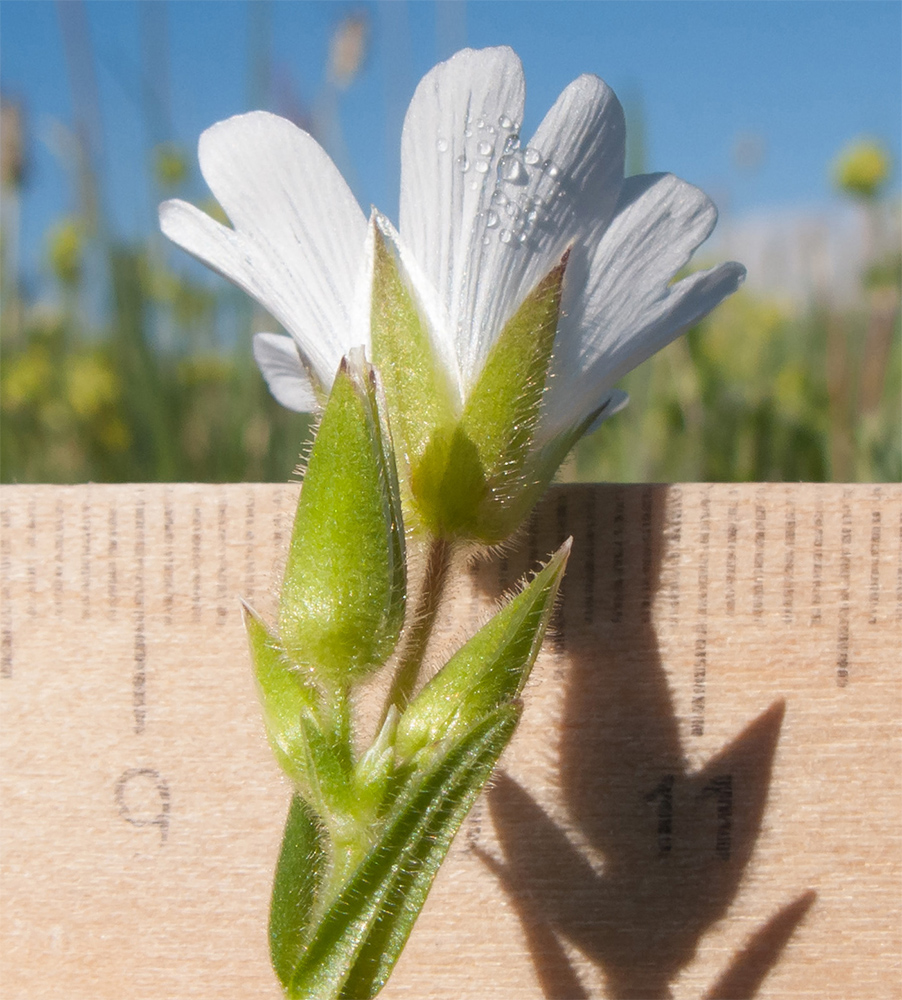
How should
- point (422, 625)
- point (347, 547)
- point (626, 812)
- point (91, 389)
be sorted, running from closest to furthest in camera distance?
point (347, 547) < point (422, 625) < point (626, 812) < point (91, 389)

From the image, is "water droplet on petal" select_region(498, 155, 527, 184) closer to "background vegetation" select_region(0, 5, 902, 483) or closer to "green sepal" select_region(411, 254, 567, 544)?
"green sepal" select_region(411, 254, 567, 544)

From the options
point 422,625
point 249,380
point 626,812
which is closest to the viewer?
point 422,625

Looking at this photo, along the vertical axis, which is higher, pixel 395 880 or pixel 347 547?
pixel 347 547

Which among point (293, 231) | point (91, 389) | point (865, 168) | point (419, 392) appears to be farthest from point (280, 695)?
point (865, 168)

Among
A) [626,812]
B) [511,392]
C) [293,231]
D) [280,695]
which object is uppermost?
[293,231]

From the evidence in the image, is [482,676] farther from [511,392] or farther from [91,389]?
[91,389]

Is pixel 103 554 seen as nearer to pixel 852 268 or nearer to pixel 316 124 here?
→ pixel 316 124

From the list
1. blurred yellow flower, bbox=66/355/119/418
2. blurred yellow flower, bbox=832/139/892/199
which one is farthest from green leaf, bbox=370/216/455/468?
blurred yellow flower, bbox=832/139/892/199
